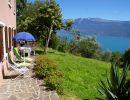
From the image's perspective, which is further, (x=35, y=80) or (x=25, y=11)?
(x=25, y=11)

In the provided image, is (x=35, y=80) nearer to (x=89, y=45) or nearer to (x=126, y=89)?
(x=126, y=89)

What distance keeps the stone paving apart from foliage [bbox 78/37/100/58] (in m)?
43.4

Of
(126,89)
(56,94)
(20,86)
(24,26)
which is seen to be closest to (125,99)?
(126,89)

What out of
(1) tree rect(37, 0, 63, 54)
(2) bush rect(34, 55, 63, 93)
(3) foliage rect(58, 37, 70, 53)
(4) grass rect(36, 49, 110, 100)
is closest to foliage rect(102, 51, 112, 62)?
(3) foliage rect(58, 37, 70, 53)

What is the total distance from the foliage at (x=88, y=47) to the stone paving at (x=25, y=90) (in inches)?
1707

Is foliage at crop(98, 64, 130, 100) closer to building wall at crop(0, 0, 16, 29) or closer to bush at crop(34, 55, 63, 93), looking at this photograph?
bush at crop(34, 55, 63, 93)

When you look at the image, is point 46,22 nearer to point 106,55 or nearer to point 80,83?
point 80,83

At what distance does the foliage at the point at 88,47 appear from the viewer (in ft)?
186

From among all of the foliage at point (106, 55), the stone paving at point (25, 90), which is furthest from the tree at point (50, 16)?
the foliage at point (106, 55)

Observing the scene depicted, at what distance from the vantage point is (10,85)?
470 inches

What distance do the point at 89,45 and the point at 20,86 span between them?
4924 centimetres

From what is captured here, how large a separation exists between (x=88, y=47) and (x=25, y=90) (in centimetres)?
4832

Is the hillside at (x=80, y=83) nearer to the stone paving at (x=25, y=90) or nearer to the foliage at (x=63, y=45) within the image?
the stone paving at (x=25, y=90)

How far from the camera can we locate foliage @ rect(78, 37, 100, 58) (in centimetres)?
5662
